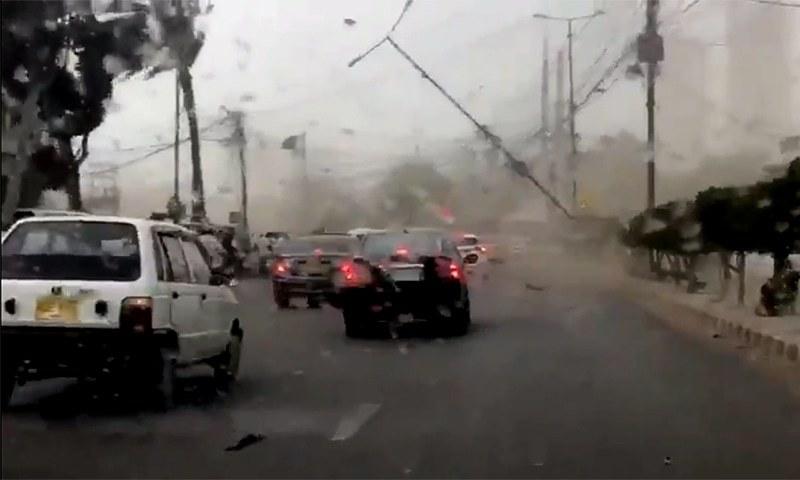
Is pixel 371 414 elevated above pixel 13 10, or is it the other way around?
pixel 13 10

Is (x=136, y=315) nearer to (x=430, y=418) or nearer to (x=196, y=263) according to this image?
(x=196, y=263)

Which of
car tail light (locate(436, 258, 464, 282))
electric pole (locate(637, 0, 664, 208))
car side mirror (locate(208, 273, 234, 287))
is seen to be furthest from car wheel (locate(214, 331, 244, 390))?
electric pole (locate(637, 0, 664, 208))

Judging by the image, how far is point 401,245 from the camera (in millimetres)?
16156

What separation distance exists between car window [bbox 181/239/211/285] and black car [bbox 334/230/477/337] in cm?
552

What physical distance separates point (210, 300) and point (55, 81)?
2.94 m

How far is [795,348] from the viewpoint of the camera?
14703 millimetres

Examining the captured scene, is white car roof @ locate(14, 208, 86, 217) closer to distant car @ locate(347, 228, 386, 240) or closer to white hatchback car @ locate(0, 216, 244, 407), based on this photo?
white hatchback car @ locate(0, 216, 244, 407)

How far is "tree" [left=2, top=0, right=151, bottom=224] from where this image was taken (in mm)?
7801

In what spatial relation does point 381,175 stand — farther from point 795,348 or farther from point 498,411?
point 795,348

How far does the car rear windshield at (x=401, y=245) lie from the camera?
15.3 metres

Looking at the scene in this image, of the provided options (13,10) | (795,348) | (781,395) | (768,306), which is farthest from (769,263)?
(13,10)

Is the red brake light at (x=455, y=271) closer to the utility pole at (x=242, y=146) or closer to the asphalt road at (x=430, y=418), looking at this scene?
the asphalt road at (x=430, y=418)

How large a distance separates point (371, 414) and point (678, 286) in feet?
50.3

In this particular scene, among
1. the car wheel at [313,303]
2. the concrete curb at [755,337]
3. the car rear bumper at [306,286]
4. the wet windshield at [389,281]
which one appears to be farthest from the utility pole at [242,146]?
the car wheel at [313,303]
